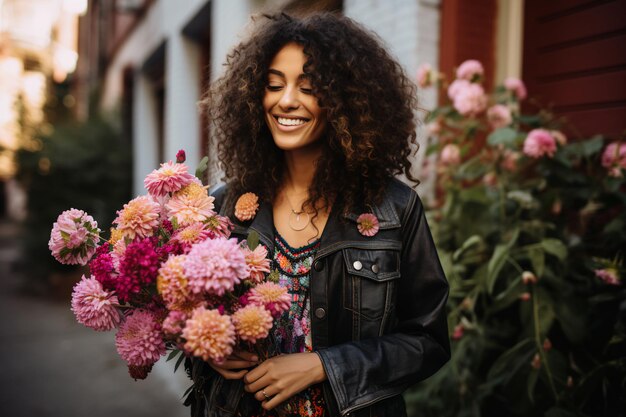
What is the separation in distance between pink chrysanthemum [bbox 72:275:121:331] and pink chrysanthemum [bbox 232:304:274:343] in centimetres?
30

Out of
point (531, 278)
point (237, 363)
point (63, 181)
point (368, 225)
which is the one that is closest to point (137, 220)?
point (237, 363)

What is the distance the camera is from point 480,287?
6.98 feet

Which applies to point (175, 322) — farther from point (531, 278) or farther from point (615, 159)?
point (615, 159)

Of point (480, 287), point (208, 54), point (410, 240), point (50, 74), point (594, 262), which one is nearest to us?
point (410, 240)

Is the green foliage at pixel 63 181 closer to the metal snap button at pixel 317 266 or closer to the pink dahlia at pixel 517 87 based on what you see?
the pink dahlia at pixel 517 87

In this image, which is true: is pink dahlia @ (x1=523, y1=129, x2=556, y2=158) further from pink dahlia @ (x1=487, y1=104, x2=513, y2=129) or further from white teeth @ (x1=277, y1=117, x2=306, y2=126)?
white teeth @ (x1=277, y1=117, x2=306, y2=126)

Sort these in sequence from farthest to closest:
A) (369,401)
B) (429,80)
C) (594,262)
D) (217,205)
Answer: (429,80)
(594,262)
(217,205)
(369,401)

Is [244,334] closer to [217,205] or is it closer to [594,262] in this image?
[217,205]

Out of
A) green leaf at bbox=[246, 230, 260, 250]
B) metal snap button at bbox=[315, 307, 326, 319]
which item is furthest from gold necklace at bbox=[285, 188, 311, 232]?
green leaf at bbox=[246, 230, 260, 250]

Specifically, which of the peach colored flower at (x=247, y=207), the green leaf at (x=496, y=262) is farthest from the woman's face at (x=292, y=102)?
the green leaf at (x=496, y=262)

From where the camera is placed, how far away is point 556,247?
195 cm

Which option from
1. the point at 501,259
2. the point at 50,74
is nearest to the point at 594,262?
the point at 501,259

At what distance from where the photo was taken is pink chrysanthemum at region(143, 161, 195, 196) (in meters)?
1.21

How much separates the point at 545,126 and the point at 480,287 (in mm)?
880
